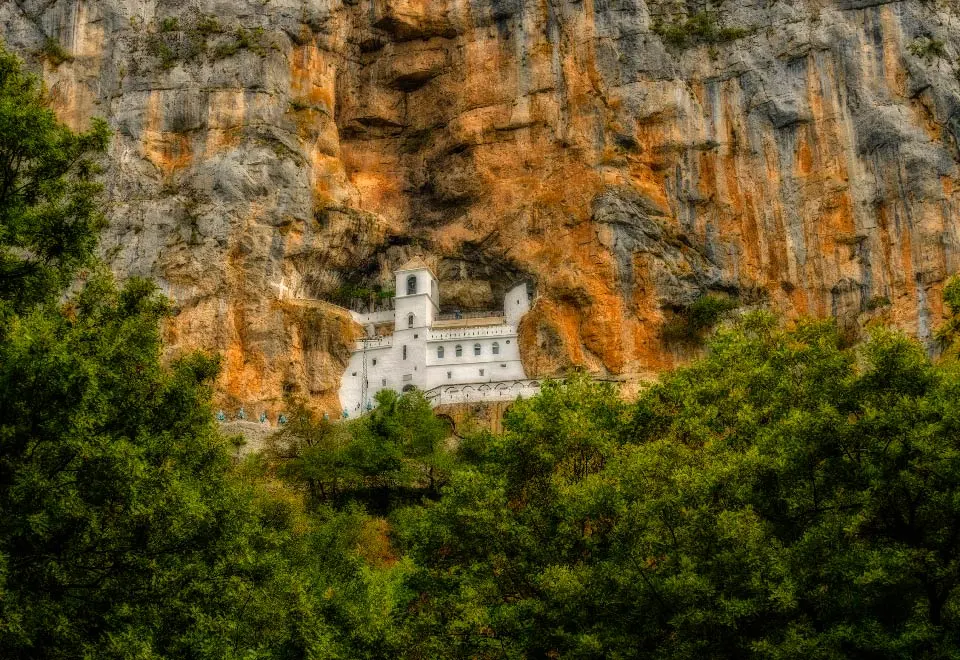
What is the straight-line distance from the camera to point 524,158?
7231cm

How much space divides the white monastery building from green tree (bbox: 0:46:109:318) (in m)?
44.6

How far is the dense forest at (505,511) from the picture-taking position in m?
18.2

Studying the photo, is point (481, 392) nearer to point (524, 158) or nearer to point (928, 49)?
point (524, 158)

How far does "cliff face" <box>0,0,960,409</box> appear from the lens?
66000mm

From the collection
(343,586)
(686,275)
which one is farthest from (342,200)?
(343,586)

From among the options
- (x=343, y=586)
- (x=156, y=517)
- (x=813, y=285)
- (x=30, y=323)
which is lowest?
(x=343, y=586)

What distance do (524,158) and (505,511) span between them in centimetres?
4859

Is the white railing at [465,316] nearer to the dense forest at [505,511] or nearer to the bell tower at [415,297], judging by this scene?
the bell tower at [415,297]

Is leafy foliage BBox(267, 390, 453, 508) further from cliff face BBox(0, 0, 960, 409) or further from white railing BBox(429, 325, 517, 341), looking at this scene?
white railing BBox(429, 325, 517, 341)

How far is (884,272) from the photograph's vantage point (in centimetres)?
6538

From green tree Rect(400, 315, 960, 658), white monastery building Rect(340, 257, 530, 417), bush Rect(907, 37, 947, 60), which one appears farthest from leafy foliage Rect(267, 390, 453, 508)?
bush Rect(907, 37, 947, 60)

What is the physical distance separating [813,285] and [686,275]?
769 centimetres

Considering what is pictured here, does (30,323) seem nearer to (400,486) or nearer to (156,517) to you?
(156,517)

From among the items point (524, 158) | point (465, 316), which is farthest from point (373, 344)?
point (524, 158)
